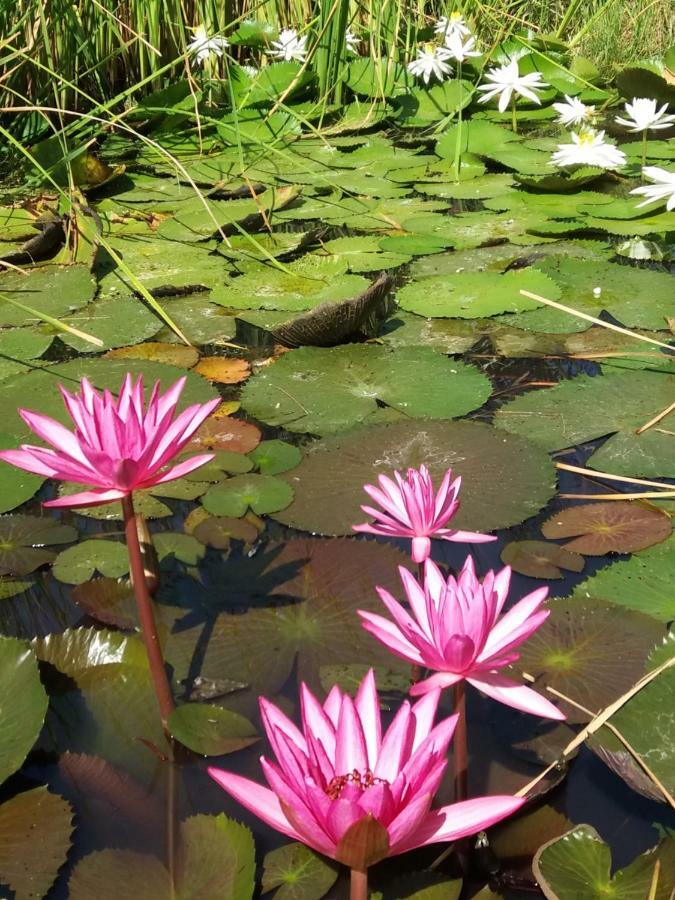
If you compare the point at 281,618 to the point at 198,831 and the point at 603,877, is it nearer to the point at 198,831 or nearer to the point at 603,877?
the point at 198,831

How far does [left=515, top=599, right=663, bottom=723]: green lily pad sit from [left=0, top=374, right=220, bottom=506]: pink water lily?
1.92ft

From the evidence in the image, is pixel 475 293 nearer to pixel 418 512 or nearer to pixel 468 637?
pixel 418 512

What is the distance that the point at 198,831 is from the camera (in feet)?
3.48

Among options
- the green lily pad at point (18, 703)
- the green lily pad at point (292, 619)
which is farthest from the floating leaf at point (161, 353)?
the green lily pad at point (18, 703)

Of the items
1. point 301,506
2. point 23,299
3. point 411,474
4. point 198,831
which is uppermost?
point 411,474

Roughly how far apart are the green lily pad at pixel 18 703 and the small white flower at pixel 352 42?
4.99 metres

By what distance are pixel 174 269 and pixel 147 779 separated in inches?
84.5

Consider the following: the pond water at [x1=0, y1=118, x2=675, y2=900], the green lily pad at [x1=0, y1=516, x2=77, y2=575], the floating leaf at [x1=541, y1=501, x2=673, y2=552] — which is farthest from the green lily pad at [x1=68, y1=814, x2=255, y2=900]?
the floating leaf at [x1=541, y1=501, x2=673, y2=552]

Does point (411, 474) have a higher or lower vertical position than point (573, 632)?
higher

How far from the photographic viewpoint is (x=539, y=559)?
5.19ft

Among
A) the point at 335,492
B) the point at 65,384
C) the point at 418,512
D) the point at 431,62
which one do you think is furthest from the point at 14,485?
the point at 431,62

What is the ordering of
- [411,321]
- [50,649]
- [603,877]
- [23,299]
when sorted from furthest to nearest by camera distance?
[23,299] < [411,321] < [50,649] < [603,877]

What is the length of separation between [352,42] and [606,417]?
14.1 ft

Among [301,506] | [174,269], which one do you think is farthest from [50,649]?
[174,269]
